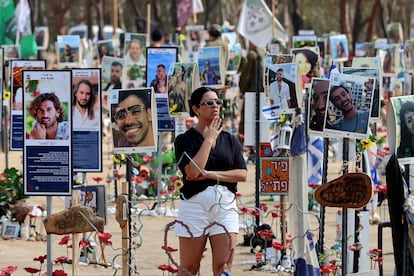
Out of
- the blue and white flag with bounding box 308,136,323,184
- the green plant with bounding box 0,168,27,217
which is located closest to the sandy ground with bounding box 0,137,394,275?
the green plant with bounding box 0,168,27,217

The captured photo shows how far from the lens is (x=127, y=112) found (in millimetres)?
8984

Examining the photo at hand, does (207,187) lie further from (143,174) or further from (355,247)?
(143,174)

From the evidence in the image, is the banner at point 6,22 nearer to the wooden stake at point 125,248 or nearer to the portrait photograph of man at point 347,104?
the portrait photograph of man at point 347,104

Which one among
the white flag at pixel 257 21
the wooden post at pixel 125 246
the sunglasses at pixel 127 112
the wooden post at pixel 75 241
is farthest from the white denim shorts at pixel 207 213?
the white flag at pixel 257 21

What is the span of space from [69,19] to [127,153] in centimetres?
7590

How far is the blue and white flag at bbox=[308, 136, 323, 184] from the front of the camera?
13.8 m

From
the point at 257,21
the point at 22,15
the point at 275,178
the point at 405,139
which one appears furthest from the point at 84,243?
the point at 22,15

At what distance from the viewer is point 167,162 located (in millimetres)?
15656

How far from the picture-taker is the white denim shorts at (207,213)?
775 centimetres

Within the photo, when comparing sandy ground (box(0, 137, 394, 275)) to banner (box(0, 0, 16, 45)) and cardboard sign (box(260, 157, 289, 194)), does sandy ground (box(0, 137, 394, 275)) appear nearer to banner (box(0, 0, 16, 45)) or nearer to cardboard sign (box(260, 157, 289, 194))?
cardboard sign (box(260, 157, 289, 194))

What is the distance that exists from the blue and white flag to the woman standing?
5906 mm

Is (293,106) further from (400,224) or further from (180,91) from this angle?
(400,224)

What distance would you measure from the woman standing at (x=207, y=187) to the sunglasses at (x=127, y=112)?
3.45 feet

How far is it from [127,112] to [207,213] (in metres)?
1.47
